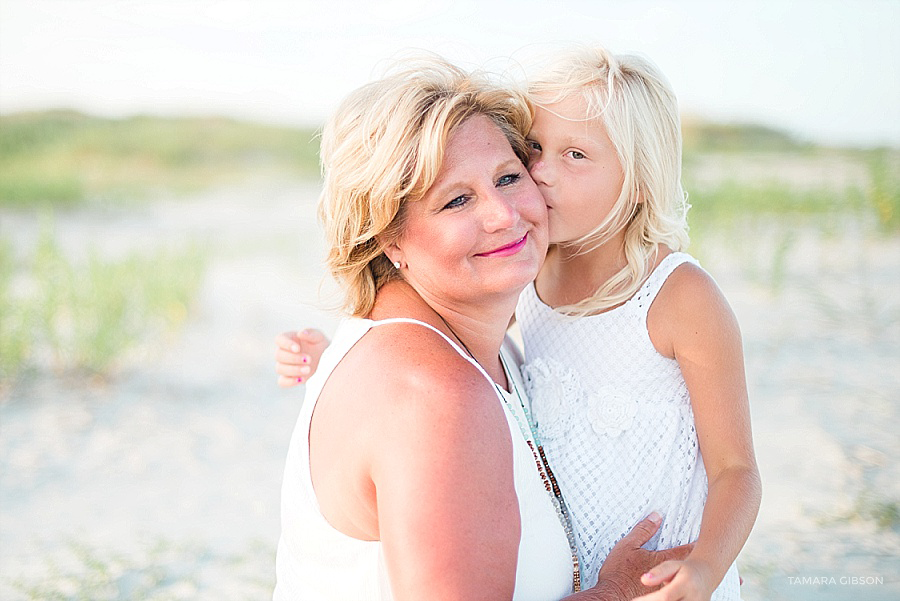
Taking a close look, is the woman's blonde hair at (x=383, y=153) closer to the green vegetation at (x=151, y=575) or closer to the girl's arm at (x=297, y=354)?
the girl's arm at (x=297, y=354)

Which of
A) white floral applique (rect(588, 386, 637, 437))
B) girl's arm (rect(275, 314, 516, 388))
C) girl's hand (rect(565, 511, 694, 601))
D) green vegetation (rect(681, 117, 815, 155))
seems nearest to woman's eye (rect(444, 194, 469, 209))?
white floral applique (rect(588, 386, 637, 437))

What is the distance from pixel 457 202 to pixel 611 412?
781 millimetres

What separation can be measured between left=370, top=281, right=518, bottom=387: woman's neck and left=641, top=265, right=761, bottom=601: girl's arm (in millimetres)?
448

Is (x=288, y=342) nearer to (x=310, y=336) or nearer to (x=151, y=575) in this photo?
(x=310, y=336)

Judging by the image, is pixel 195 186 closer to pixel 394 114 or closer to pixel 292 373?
pixel 292 373

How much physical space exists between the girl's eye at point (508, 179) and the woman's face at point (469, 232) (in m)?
0.03

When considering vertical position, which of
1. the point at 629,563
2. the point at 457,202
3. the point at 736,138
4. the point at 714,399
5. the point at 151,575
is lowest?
the point at 151,575

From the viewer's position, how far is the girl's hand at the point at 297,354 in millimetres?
2863

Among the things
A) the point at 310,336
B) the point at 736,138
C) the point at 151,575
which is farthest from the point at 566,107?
the point at 736,138

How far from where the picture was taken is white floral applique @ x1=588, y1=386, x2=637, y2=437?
2.41 meters

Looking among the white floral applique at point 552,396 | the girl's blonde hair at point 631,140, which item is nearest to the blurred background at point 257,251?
the girl's blonde hair at point 631,140

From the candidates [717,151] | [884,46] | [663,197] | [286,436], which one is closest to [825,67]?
[884,46]

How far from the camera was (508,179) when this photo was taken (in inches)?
87.8

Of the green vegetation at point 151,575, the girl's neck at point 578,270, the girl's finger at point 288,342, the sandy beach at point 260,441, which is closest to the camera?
the girl's neck at point 578,270
